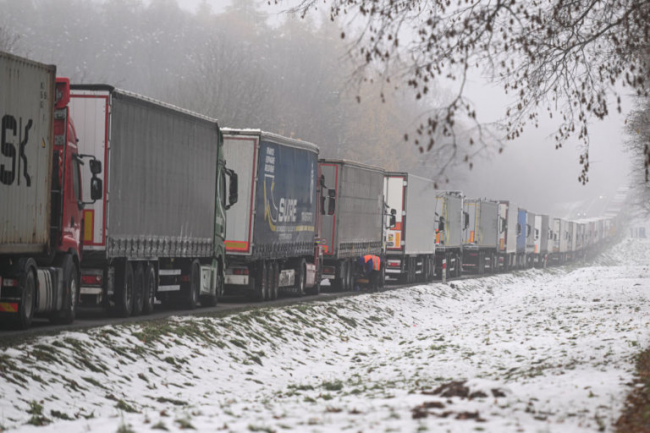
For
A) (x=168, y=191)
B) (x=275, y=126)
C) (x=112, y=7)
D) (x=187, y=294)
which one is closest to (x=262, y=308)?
(x=187, y=294)

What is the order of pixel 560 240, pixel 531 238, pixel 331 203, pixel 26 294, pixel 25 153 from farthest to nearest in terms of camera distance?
pixel 560 240 < pixel 531 238 < pixel 331 203 < pixel 26 294 < pixel 25 153

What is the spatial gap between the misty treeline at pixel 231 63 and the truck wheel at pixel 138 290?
153 ft

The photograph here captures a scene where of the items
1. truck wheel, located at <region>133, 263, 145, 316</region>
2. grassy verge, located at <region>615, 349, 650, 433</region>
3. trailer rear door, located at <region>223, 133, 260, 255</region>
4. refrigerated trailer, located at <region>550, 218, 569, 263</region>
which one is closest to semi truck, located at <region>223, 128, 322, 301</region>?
trailer rear door, located at <region>223, 133, 260, 255</region>

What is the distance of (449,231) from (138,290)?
32108 millimetres

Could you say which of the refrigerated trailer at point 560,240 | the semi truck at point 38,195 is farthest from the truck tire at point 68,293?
the refrigerated trailer at point 560,240

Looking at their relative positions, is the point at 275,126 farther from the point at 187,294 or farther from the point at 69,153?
the point at 69,153

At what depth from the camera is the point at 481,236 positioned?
5928 cm

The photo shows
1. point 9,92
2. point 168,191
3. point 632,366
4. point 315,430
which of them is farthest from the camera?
point 168,191

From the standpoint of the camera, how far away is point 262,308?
23.2m

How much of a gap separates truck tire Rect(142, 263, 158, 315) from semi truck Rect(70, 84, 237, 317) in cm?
2

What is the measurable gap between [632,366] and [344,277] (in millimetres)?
22154

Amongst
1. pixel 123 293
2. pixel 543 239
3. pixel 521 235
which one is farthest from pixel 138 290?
pixel 543 239

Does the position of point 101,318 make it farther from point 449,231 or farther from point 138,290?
point 449,231

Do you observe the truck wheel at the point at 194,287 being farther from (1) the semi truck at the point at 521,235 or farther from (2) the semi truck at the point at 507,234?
(1) the semi truck at the point at 521,235
